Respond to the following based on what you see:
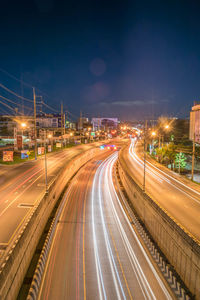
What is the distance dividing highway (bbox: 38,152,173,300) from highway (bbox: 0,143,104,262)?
3.84 meters

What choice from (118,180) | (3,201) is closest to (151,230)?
(3,201)

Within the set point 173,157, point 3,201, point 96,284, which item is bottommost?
point 96,284

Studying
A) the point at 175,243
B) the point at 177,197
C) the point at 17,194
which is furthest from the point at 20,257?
the point at 177,197

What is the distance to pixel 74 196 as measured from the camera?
30.1 m

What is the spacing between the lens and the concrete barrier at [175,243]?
39.3 feet

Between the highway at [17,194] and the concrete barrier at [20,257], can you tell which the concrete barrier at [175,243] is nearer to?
the concrete barrier at [20,257]

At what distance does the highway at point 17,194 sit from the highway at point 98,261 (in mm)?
3841

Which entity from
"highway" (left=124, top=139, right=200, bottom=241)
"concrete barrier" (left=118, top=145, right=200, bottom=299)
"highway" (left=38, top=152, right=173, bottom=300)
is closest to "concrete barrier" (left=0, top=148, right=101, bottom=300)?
"highway" (left=38, top=152, right=173, bottom=300)

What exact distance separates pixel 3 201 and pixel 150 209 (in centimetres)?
1774

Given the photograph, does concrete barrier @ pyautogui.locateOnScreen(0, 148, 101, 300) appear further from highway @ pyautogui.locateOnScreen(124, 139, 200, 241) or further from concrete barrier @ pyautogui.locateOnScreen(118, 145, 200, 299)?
highway @ pyautogui.locateOnScreen(124, 139, 200, 241)

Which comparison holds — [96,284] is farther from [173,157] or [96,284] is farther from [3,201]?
[173,157]

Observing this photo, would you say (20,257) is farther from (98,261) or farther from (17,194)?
(17,194)

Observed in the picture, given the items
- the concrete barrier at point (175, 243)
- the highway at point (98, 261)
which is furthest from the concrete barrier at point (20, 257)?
the concrete barrier at point (175, 243)

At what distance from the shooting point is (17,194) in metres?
24.6
